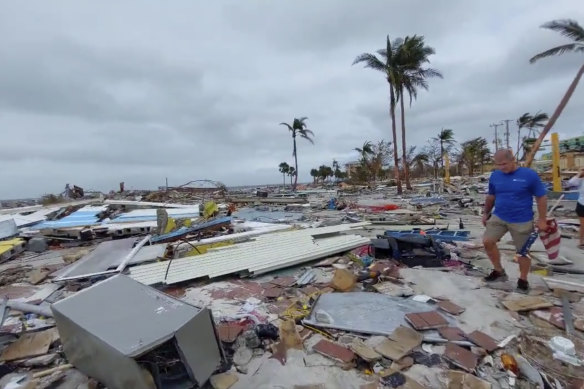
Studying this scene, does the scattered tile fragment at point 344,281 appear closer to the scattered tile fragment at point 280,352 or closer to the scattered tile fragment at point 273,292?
the scattered tile fragment at point 273,292

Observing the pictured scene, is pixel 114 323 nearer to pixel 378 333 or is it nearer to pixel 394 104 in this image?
pixel 378 333

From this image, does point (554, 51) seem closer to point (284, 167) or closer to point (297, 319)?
point (297, 319)

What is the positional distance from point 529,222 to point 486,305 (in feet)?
3.27

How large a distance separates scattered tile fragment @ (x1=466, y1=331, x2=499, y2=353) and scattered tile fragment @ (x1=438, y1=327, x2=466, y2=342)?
6 centimetres

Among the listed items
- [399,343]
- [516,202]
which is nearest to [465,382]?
[399,343]

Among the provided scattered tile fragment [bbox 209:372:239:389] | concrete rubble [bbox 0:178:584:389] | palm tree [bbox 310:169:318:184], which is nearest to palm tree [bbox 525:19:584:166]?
concrete rubble [bbox 0:178:584:389]

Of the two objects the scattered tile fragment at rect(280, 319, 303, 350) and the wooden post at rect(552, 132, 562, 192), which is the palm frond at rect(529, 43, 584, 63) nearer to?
the wooden post at rect(552, 132, 562, 192)

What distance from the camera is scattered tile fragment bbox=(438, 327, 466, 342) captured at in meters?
2.54

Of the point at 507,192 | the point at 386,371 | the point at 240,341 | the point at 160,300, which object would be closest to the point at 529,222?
the point at 507,192

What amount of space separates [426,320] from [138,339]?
228cm

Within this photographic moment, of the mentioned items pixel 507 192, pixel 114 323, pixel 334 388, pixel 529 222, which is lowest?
pixel 334 388

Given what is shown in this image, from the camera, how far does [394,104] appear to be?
19.5 m

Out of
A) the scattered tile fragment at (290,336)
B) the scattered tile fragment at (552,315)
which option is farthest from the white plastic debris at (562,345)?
the scattered tile fragment at (290,336)

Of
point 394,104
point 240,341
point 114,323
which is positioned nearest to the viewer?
point 114,323
